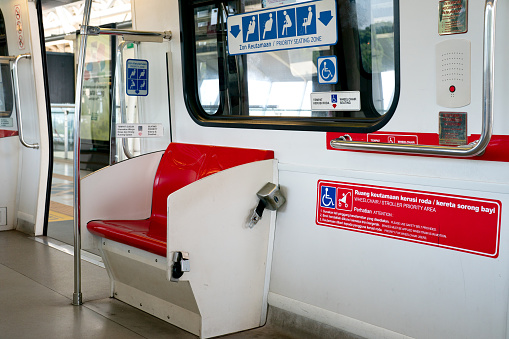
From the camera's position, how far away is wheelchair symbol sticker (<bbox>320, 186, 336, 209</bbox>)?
293cm

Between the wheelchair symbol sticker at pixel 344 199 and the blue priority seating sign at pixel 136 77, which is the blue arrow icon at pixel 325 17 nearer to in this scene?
the wheelchair symbol sticker at pixel 344 199

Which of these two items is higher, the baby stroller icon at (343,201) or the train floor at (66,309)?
the baby stroller icon at (343,201)

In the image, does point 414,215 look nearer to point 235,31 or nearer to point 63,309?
point 235,31

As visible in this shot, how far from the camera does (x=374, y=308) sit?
277 cm

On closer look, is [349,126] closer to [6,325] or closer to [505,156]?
[505,156]

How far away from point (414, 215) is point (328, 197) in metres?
0.49

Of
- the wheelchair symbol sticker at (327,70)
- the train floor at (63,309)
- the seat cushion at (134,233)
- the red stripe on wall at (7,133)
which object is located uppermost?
the wheelchair symbol sticker at (327,70)

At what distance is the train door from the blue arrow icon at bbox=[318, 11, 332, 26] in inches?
134

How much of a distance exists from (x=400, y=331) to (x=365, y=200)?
607 mm

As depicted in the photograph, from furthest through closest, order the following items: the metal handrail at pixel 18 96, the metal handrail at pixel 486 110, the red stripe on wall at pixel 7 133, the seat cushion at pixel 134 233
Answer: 1. the red stripe on wall at pixel 7 133
2. the metal handrail at pixel 18 96
3. the seat cushion at pixel 134 233
4. the metal handrail at pixel 486 110

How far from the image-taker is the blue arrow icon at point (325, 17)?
2873mm

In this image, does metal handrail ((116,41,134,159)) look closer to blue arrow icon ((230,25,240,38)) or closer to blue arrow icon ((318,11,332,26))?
blue arrow icon ((230,25,240,38))

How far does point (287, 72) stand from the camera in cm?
319

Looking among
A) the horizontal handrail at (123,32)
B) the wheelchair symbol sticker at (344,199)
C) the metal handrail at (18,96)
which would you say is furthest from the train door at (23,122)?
the wheelchair symbol sticker at (344,199)
